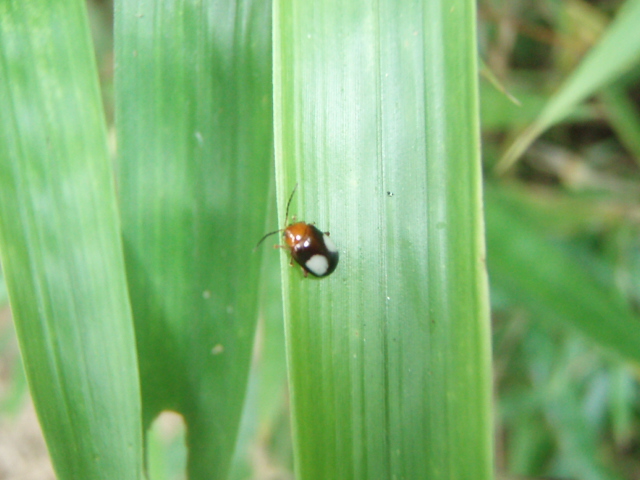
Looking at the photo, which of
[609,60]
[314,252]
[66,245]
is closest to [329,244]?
[314,252]

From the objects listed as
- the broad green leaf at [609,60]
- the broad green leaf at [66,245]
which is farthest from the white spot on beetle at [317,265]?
the broad green leaf at [609,60]

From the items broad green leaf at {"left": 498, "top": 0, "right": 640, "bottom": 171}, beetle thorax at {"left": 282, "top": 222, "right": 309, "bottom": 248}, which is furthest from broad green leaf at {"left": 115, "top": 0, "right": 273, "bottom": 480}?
broad green leaf at {"left": 498, "top": 0, "right": 640, "bottom": 171}

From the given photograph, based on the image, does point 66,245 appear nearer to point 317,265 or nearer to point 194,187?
point 194,187

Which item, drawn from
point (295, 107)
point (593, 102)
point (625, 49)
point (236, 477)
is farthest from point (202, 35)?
point (593, 102)

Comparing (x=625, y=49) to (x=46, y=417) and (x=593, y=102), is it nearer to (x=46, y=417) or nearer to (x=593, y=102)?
(x=593, y=102)

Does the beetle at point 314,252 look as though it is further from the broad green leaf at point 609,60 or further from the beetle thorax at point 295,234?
the broad green leaf at point 609,60

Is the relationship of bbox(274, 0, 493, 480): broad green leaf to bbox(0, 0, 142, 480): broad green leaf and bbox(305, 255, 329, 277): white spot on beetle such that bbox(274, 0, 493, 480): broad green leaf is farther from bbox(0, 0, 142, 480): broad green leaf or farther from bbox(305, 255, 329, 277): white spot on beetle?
bbox(0, 0, 142, 480): broad green leaf
